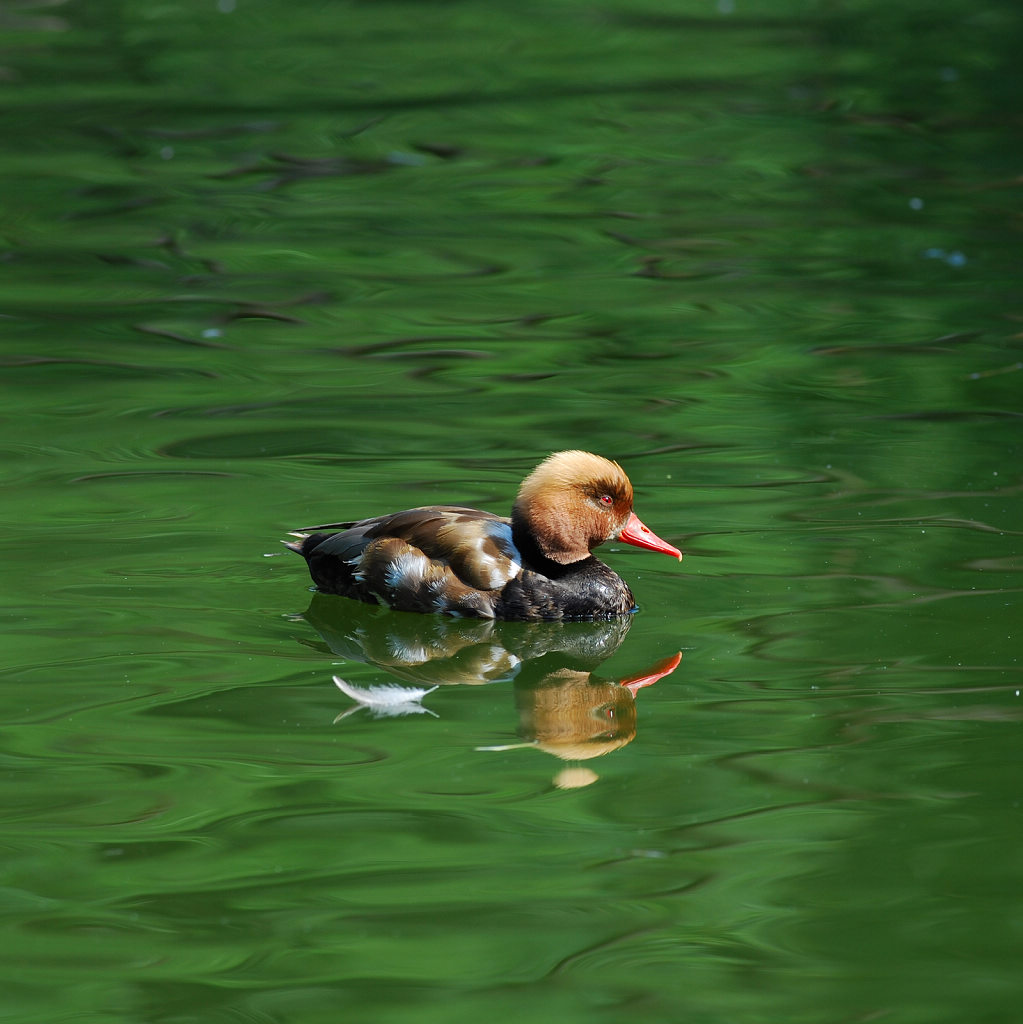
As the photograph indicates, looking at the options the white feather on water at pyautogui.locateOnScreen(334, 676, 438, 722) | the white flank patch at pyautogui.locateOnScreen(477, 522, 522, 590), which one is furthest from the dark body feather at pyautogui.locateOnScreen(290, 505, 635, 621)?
the white feather on water at pyautogui.locateOnScreen(334, 676, 438, 722)

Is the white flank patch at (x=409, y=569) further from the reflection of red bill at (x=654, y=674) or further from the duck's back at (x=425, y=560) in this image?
the reflection of red bill at (x=654, y=674)

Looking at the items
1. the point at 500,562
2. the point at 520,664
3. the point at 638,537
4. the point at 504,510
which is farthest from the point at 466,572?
the point at 504,510

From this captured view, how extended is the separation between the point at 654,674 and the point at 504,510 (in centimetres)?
170

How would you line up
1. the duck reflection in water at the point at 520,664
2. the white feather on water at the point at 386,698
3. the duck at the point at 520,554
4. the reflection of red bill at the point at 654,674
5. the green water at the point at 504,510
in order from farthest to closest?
the duck at the point at 520,554
the reflection of red bill at the point at 654,674
the white feather on water at the point at 386,698
the duck reflection in water at the point at 520,664
the green water at the point at 504,510

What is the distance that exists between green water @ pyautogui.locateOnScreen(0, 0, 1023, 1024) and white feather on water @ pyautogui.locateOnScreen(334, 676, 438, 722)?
6 centimetres

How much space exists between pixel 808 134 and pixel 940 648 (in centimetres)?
949

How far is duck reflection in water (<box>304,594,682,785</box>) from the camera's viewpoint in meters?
5.49

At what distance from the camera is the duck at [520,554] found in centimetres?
639

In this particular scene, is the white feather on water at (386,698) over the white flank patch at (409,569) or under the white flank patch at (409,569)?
under

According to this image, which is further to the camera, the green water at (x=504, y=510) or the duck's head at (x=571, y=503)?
the duck's head at (x=571, y=503)

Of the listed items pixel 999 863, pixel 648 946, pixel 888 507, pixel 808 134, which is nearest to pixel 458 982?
pixel 648 946

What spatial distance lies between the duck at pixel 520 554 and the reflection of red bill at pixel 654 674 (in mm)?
429

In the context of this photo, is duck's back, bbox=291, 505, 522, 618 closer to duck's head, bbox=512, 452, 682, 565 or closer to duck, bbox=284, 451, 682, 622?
duck, bbox=284, 451, 682, 622

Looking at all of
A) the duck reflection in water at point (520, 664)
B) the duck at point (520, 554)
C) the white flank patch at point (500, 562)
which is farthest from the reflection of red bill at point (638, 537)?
the white flank patch at point (500, 562)
